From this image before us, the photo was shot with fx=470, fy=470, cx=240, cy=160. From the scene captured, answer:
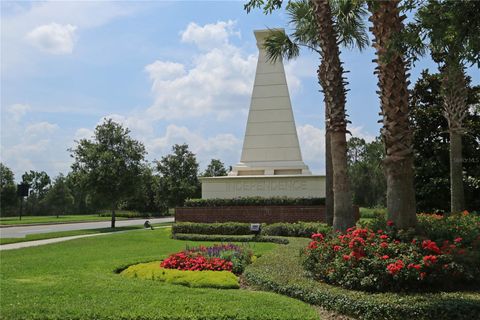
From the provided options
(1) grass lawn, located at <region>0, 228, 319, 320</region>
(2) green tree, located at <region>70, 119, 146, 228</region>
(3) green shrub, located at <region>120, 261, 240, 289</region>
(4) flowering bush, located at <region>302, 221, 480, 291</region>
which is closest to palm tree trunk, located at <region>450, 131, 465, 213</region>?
(4) flowering bush, located at <region>302, 221, 480, 291</region>

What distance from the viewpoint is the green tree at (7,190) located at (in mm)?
59531

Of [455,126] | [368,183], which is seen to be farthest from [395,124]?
[368,183]

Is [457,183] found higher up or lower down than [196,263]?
higher up

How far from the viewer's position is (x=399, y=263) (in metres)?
7.16

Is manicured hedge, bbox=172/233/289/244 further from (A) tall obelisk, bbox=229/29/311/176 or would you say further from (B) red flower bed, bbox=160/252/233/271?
(B) red flower bed, bbox=160/252/233/271

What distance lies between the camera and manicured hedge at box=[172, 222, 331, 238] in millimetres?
19359

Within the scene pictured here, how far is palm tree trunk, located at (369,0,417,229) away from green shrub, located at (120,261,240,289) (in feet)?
10.8

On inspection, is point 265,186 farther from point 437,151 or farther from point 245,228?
point 437,151

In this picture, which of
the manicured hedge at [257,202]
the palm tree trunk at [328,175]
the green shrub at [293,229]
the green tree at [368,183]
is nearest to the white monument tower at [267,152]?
the manicured hedge at [257,202]

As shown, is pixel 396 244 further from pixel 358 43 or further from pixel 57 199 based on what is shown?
pixel 57 199

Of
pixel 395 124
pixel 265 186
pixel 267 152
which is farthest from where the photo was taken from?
pixel 267 152

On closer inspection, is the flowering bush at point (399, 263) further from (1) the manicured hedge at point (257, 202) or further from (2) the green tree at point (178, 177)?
(2) the green tree at point (178, 177)

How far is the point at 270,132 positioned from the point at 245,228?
7098 mm

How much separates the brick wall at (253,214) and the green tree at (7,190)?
4381 centimetres
